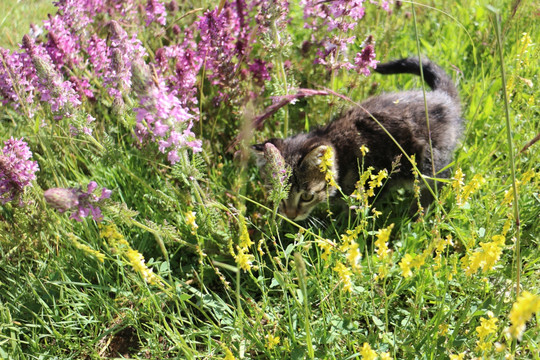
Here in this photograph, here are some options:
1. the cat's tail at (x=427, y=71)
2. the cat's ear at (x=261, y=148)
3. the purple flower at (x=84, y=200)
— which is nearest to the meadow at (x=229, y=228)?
the purple flower at (x=84, y=200)

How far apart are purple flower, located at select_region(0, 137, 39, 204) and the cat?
1279 mm

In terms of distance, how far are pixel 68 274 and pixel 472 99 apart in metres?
3.07

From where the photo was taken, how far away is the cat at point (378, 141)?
9.30 feet

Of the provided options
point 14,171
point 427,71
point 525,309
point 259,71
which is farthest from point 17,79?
point 427,71

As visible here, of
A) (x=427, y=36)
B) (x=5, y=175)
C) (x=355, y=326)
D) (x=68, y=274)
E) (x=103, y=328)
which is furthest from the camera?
(x=427, y=36)

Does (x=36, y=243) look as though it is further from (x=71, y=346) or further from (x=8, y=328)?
(x=71, y=346)

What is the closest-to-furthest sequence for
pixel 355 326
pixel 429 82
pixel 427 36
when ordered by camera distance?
pixel 355 326 < pixel 429 82 < pixel 427 36

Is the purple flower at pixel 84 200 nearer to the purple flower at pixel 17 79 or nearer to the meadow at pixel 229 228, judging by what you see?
the meadow at pixel 229 228

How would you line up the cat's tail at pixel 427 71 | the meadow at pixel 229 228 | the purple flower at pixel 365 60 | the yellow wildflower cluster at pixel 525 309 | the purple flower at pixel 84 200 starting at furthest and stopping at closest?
the cat's tail at pixel 427 71 < the purple flower at pixel 365 60 < the meadow at pixel 229 228 < the purple flower at pixel 84 200 < the yellow wildflower cluster at pixel 525 309

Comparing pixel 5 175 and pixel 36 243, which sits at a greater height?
pixel 5 175

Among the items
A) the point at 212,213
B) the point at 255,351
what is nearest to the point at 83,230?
the point at 212,213

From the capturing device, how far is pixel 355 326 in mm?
2008

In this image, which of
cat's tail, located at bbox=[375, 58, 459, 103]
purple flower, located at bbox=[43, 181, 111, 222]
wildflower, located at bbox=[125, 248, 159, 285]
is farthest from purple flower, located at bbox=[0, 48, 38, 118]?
cat's tail, located at bbox=[375, 58, 459, 103]

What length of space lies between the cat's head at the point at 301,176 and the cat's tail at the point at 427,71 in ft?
2.77
